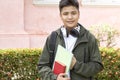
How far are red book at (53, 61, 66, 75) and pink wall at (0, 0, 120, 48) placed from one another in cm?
694

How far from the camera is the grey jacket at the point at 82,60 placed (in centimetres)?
300

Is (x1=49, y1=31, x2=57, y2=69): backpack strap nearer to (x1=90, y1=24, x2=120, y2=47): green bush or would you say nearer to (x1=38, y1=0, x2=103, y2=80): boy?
(x1=38, y1=0, x2=103, y2=80): boy

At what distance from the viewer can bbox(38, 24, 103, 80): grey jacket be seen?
3.00 meters

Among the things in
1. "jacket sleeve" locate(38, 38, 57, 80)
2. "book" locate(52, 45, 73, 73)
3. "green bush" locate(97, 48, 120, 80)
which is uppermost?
"book" locate(52, 45, 73, 73)

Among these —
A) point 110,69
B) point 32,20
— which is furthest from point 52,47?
point 32,20

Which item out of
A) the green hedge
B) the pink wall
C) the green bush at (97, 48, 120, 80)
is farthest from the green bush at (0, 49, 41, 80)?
the pink wall

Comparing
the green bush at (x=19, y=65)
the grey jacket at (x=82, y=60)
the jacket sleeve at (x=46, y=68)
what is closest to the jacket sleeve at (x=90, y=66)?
the grey jacket at (x=82, y=60)

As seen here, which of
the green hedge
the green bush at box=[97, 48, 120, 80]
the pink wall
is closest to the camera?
the green bush at box=[97, 48, 120, 80]

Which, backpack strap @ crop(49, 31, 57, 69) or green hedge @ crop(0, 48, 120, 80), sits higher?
backpack strap @ crop(49, 31, 57, 69)

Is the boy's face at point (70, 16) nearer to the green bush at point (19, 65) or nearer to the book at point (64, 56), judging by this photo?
the book at point (64, 56)

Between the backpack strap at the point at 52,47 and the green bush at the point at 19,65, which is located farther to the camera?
the green bush at the point at 19,65

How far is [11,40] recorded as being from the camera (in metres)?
9.88

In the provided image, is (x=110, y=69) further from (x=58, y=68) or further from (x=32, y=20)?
(x=32, y=20)

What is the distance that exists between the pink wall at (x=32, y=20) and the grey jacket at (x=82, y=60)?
687 centimetres
